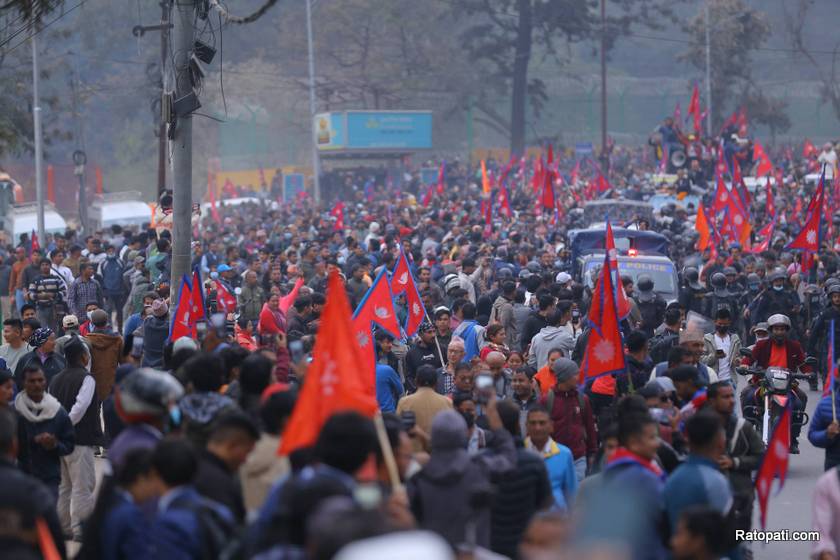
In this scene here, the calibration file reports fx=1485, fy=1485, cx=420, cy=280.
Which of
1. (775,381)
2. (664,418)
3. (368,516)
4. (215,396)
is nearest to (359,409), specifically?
(215,396)

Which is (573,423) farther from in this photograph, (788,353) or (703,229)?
(703,229)

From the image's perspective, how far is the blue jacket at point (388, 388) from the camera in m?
Answer: 10.8

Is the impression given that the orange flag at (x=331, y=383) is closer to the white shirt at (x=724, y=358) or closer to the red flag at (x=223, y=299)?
the white shirt at (x=724, y=358)

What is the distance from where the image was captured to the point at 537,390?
34.0ft

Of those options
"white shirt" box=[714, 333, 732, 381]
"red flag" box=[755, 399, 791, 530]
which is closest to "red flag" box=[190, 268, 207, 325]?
"white shirt" box=[714, 333, 732, 381]

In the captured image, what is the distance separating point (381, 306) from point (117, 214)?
94.2 ft

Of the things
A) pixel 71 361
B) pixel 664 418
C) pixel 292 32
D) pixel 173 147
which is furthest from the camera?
pixel 292 32

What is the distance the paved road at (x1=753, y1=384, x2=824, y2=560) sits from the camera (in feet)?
31.9

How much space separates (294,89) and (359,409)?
195 feet

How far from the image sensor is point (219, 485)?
238 inches

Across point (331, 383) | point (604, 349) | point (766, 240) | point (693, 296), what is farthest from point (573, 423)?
point (766, 240)

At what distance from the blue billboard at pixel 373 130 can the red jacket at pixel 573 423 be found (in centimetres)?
4305

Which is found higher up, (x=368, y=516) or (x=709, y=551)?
(x=368, y=516)

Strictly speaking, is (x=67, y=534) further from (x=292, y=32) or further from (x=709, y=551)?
(x=292, y=32)
